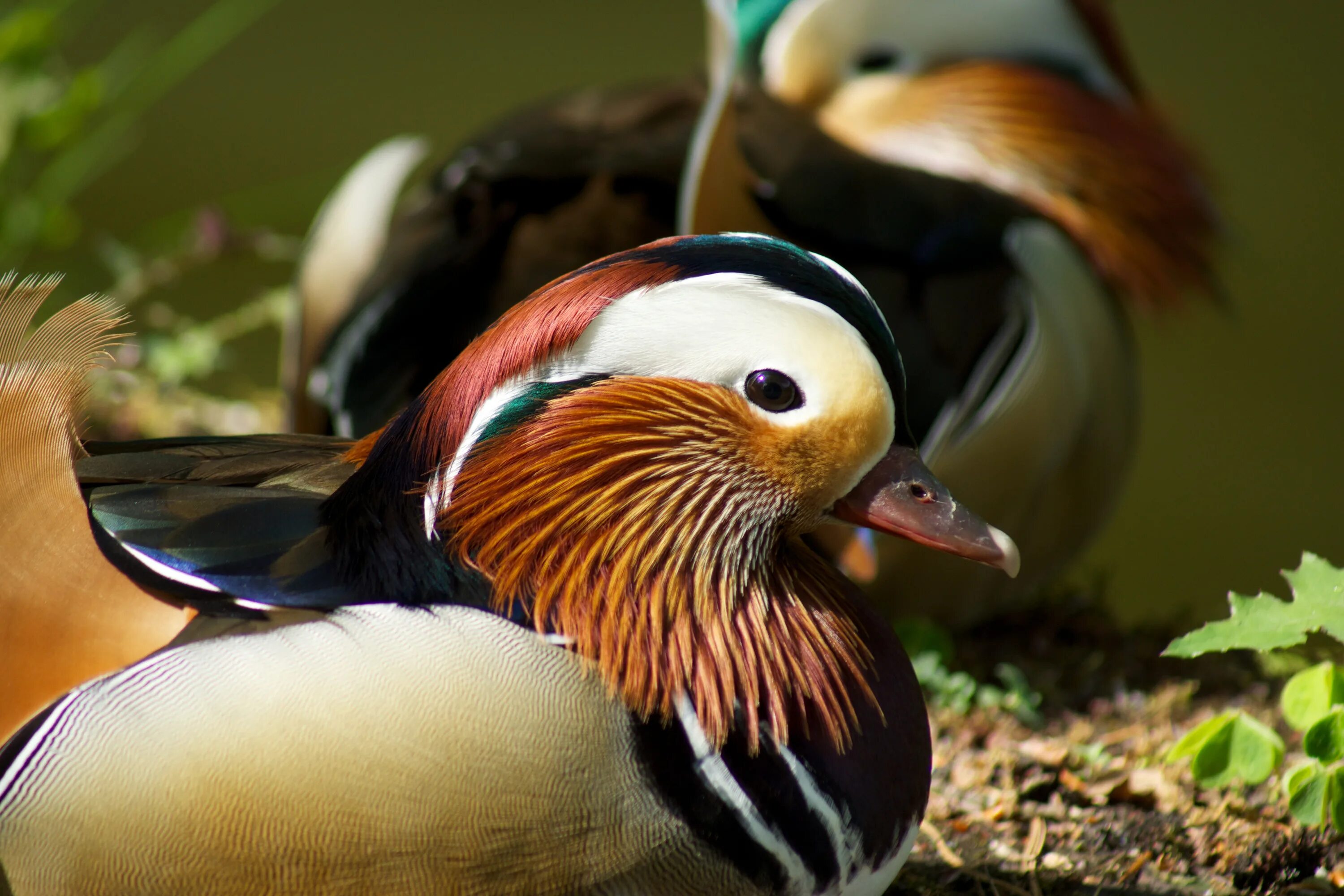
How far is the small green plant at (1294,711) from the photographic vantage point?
1.14 metres

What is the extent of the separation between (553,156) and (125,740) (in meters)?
1.24

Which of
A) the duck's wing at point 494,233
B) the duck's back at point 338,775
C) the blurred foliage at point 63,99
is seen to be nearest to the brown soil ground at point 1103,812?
the duck's back at point 338,775

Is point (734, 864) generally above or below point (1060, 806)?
above

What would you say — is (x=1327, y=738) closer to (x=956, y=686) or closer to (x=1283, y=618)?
(x=1283, y=618)

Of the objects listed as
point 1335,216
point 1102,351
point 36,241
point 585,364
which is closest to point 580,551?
point 585,364

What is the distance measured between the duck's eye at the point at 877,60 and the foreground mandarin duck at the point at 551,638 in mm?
1208

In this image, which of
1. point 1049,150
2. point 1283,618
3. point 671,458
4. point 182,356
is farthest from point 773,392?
point 182,356

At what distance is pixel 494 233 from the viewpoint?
1837 mm

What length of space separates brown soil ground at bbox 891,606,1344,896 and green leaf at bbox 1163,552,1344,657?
263 millimetres

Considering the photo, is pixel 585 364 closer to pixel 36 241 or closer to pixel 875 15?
pixel 875 15

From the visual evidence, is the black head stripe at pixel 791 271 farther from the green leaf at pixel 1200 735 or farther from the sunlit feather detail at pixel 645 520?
the green leaf at pixel 1200 735

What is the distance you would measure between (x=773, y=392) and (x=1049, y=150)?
4.21 ft

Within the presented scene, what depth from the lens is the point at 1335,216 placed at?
3049mm

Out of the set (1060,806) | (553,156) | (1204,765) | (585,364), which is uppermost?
(585,364)
